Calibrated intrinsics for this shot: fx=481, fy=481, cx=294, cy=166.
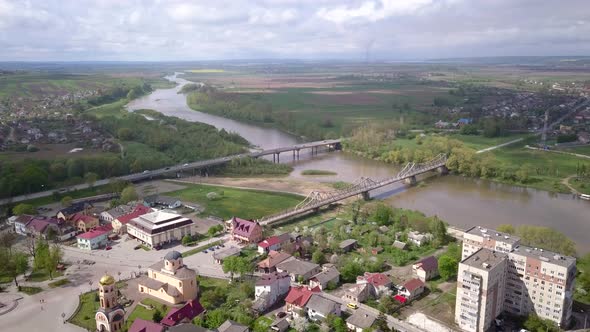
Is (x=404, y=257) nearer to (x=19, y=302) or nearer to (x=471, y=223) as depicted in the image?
(x=471, y=223)

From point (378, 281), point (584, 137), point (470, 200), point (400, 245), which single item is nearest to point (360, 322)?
point (378, 281)

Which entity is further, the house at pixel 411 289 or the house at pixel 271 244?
the house at pixel 271 244

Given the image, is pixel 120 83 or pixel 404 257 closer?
pixel 404 257

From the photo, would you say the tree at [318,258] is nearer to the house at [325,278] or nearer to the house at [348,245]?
the house at [325,278]

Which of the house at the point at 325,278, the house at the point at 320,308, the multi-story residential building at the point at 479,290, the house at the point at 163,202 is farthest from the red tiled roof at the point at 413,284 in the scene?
the house at the point at 163,202

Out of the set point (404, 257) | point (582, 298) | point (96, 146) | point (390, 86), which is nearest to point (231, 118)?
point (96, 146)

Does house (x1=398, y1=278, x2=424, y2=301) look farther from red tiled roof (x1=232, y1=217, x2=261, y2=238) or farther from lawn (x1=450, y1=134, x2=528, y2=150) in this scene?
lawn (x1=450, y1=134, x2=528, y2=150)

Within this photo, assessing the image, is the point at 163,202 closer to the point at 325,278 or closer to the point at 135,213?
the point at 135,213
